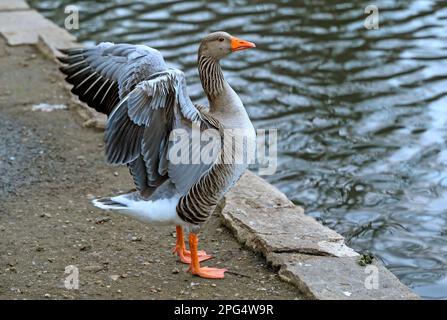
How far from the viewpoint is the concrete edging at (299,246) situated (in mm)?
5105

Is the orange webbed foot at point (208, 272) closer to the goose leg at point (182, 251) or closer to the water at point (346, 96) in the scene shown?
the goose leg at point (182, 251)

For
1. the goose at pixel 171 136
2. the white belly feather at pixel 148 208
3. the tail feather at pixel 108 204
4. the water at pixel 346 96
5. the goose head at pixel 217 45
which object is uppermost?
the goose head at pixel 217 45

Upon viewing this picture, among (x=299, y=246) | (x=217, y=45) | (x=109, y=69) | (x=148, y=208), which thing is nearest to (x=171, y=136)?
(x=148, y=208)

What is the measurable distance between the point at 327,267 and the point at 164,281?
106 centimetres

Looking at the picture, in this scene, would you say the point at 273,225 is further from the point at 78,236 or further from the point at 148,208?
the point at 78,236

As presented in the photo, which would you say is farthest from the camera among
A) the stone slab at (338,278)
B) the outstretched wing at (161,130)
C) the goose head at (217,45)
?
the goose head at (217,45)

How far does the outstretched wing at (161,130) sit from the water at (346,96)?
2.19m

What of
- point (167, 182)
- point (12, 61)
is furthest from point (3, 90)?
point (167, 182)

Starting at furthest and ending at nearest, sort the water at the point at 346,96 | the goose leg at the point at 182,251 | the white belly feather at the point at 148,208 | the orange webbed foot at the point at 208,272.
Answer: the water at the point at 346,96
the goose leg at the point at 182,251
the orange webbed foot at the point at 208,272
the white belly feather at the point at 148,208

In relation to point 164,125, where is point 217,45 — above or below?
above

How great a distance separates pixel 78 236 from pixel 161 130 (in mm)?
1437

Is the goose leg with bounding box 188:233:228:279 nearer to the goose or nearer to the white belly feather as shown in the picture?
the goose

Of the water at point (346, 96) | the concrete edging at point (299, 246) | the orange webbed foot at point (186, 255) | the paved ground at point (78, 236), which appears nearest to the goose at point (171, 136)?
the orange webbed foot at point (186, 255)

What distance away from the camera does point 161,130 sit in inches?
196
